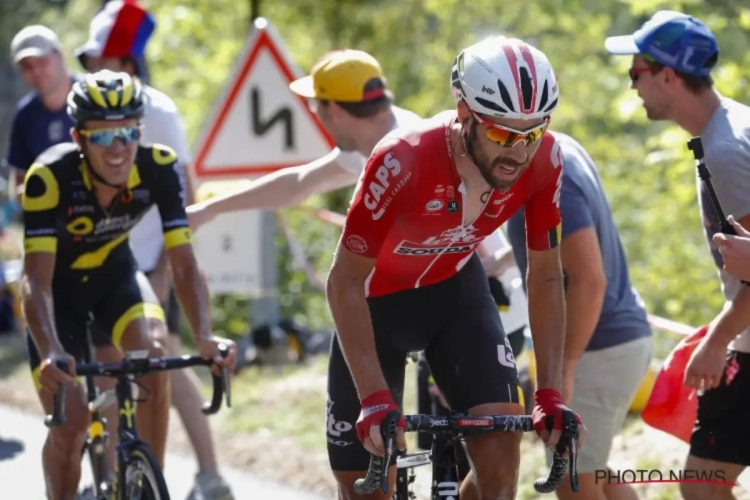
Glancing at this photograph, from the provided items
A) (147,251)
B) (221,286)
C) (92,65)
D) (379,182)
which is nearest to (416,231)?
(379,182)

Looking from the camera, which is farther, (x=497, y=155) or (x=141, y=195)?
(x=141, y=195)

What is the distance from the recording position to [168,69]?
58.1 feet

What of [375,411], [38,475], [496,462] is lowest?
[38,475]

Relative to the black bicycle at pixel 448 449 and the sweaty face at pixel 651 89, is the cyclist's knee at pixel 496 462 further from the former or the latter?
the sweaty face at pixel 651 89

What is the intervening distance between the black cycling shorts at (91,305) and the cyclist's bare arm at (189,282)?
268 millimetres

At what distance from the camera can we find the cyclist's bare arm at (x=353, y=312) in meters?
4.38

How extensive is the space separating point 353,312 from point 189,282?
77.2 inches

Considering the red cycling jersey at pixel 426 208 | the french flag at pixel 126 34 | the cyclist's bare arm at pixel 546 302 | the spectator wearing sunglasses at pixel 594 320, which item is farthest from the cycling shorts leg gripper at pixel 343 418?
the french flag at pixel 126 34

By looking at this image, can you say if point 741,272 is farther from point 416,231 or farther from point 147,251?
point 147,251

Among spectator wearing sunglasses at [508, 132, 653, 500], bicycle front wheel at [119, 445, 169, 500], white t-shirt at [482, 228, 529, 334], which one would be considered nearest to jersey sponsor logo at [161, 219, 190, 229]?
bicycle front wheel at [119, 445, 169, 500]

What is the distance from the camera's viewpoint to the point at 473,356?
191 inches

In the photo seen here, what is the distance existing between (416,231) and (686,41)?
4.95ft

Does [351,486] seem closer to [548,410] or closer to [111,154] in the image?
[548,410]

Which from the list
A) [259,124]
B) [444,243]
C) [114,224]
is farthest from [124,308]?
[259,124]
